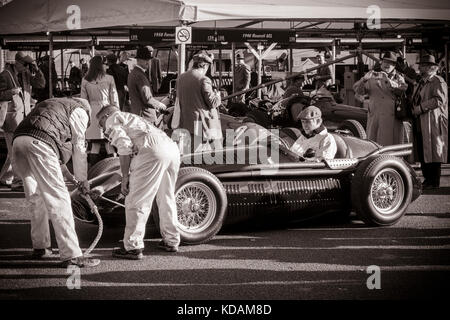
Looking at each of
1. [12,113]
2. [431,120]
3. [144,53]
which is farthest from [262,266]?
[12,113]

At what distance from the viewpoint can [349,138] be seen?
8.27 m

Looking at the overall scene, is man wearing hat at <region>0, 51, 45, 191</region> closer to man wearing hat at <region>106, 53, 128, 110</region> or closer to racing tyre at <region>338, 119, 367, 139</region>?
man wearing hat at <region>106, 53, 128, 110</region>

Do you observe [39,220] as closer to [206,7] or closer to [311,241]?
[311,241]

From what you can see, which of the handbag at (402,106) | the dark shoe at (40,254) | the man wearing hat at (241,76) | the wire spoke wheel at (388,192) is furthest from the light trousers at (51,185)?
the man wearing hat at (241,76)

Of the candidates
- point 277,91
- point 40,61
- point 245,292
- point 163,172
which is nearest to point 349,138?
point 163,172

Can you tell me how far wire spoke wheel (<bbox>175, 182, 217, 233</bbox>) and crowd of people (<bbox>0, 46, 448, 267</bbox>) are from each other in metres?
0.32

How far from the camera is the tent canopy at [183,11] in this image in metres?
8.65

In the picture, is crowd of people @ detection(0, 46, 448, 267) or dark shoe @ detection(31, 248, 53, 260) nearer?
crowd of people @ detection(0, 46, 448, 267)

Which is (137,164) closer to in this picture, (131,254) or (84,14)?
(131,254)

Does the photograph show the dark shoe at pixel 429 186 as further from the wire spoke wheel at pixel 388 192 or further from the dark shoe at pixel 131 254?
the dark shoe at pixel 131 254

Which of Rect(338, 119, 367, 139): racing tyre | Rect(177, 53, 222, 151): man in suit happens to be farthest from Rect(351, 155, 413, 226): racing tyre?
Rect(338, 119, 367, 139): racing tyre

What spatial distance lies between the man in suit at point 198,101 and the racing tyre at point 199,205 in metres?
1.84

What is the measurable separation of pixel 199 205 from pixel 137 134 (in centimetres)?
105

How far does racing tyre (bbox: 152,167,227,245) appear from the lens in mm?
6566
